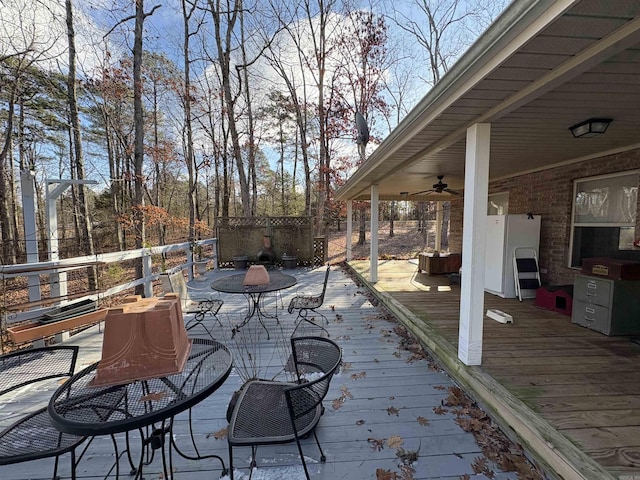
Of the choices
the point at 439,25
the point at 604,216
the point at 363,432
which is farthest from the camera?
the point at 439,25

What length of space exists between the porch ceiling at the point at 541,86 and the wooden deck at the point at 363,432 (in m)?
2.25

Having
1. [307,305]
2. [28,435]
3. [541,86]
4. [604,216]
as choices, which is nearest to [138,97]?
[307,305]

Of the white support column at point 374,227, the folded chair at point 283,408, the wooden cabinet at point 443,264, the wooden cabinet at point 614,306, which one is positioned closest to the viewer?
the folded chair at point 283,408

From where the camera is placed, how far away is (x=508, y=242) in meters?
4.83

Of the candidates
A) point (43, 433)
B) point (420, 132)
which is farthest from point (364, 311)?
point (43, 433)

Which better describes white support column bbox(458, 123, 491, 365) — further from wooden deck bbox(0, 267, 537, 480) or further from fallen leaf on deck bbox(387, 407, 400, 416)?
fallen leaf on deck bbox(387, 407, 400, 416)

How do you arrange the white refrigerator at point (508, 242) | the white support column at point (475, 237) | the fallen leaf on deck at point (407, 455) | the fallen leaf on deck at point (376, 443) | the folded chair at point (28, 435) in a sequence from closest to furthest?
the folded chair at point (28, 435) < the fallen leaf on deck at point (407, 455) < the fallen leaf on deck at point (376, 443) < the white support column at point (475, 237) < the white refrigerator at point (508, 242)

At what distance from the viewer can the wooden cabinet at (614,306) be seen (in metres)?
3.05

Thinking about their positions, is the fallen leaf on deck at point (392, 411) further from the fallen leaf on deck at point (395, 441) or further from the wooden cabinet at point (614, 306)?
the wooden cabinet at point (614, 306)

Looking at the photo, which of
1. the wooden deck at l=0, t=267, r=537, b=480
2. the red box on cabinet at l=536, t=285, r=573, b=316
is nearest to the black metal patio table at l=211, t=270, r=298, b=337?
the wooden deck at l=0, t=267, r=537, b=480

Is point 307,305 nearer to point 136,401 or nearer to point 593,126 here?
point 136,401

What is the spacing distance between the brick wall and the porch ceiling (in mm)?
318

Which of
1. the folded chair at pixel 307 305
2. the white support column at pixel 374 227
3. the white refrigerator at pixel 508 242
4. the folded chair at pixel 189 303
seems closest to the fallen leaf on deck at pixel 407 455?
the folded chair at pixel 307 305

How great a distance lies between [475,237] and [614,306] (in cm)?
201
